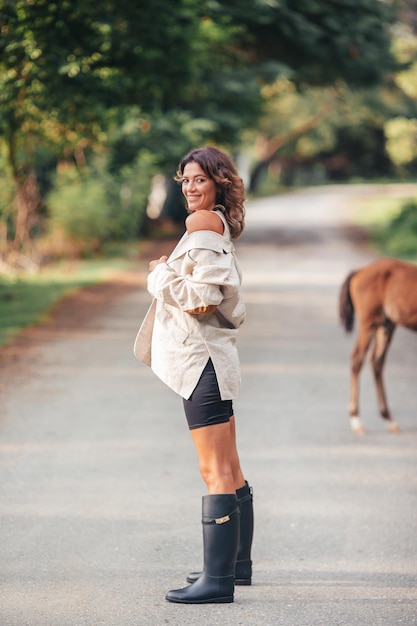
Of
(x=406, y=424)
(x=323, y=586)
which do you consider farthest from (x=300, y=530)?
(x=406, y=424)

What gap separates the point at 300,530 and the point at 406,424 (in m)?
3.01

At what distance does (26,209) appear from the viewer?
18734 millimetres

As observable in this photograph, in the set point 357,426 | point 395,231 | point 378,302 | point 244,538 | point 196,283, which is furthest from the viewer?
point 395,231

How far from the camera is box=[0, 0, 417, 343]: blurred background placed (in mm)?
11617

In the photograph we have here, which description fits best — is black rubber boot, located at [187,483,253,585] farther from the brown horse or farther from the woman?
the brown horse

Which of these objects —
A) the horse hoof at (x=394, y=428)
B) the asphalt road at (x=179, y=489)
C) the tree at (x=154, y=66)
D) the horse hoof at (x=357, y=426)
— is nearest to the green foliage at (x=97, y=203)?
the tree at (x=154, y=66)

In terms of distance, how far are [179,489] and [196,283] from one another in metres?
2.49

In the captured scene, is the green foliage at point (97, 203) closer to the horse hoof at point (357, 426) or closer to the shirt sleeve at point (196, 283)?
the horse hoof at point (357, 426)

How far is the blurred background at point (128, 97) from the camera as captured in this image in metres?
11.6

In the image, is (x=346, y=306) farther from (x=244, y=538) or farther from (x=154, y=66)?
(x=154, y=66)

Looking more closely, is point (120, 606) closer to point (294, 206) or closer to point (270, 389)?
point (270, 389)

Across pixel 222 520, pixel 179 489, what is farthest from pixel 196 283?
pixel 179 489

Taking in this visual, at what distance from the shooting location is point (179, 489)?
6.30 m

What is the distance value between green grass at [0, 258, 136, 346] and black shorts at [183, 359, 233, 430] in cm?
751
